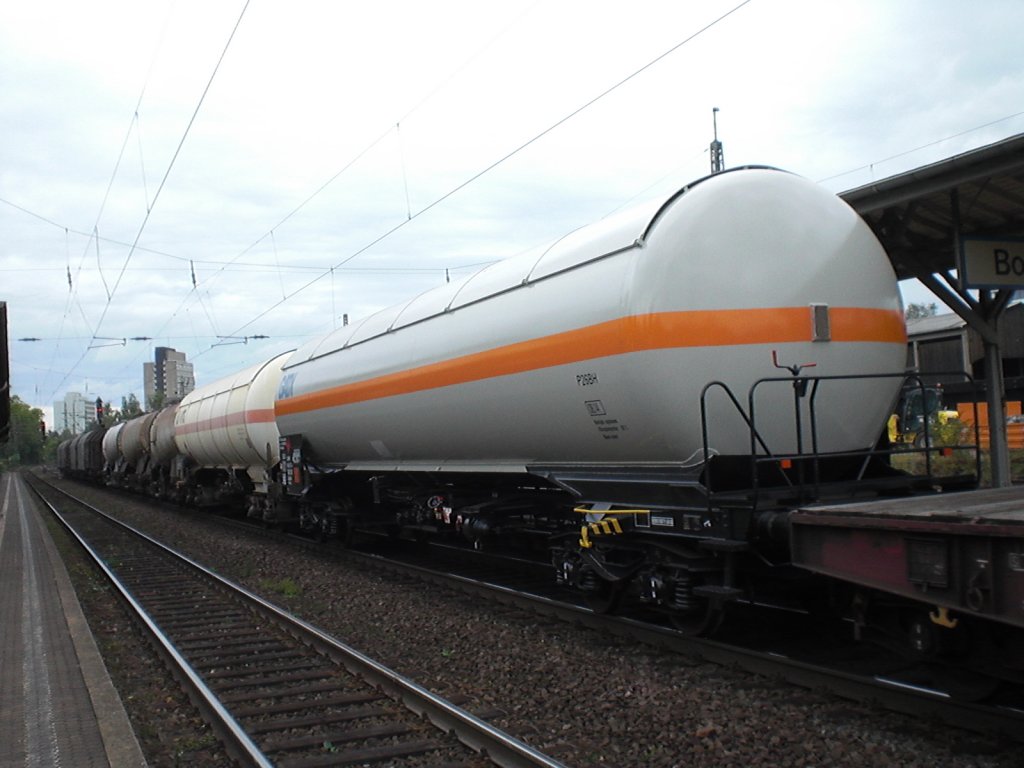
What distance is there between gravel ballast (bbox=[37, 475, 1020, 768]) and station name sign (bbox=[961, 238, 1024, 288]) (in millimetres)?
6201

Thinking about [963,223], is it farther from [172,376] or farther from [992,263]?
[172,376]

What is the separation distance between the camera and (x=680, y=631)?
7.19 metres

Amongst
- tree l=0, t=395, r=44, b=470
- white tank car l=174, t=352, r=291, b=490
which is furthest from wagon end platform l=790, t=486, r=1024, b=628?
tree l=0, t=395, r=44, b=470

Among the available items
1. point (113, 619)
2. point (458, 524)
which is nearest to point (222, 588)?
point (113, 619)

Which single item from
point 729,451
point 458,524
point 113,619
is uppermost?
point 729,451

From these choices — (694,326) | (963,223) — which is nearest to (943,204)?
(963,223)

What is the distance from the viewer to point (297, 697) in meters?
6.57

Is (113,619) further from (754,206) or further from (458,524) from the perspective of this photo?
(754,206)

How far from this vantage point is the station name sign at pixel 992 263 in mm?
10180

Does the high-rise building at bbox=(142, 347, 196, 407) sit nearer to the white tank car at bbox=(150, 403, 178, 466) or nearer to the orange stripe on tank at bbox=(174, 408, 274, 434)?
the white tank car at bbox=(150, 403, 178, 466)

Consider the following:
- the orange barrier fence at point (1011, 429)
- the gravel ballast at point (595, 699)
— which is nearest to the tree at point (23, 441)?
the orange barrier fence at point (1011, 429)

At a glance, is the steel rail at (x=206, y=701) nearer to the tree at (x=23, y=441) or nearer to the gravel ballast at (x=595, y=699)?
the gravel ballast at (x=595, y=699)

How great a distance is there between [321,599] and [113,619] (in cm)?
233

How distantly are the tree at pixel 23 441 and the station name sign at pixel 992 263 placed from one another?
140043 mm
